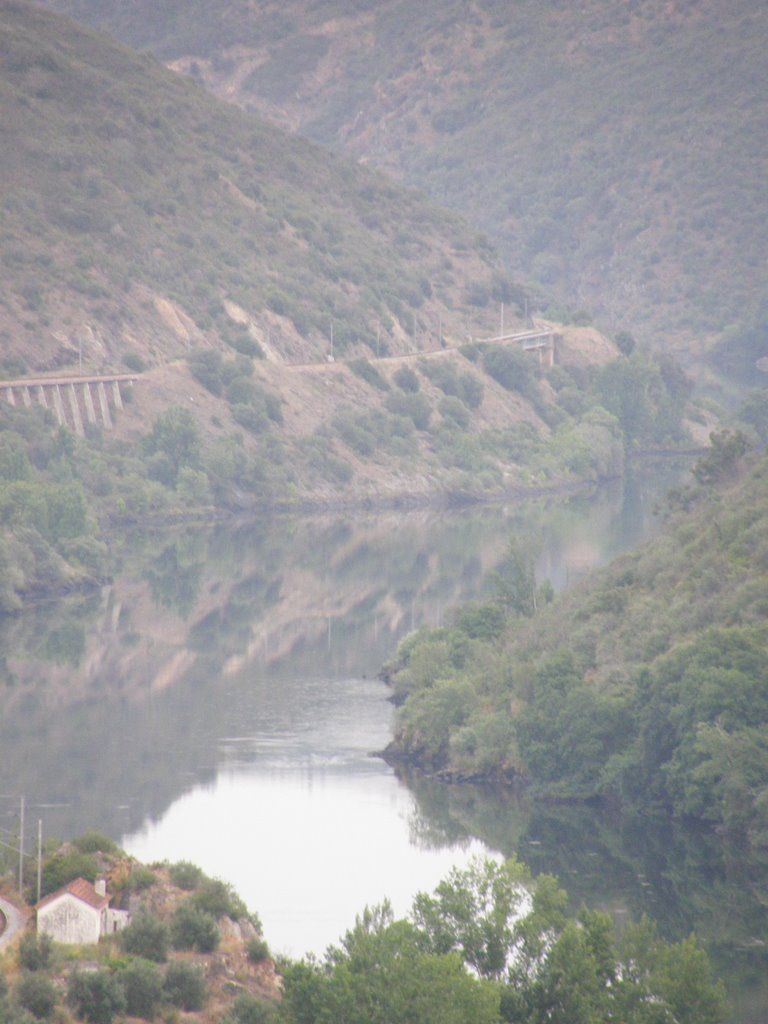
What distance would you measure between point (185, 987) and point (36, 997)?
359 cm

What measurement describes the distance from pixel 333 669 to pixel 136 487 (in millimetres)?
43717

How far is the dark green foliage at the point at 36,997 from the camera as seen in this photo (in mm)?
37906

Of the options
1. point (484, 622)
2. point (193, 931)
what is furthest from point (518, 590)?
point (193, 931)

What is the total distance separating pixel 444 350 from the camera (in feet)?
561

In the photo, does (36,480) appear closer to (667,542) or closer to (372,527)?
(372,527)

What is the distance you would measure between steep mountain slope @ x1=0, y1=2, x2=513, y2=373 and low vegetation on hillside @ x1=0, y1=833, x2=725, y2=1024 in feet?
313

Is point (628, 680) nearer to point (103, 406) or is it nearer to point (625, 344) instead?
point (103, 406)

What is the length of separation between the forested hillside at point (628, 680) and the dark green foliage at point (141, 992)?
23745mm

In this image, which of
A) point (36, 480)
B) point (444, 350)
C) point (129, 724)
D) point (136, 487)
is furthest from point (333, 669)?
point (444, 350)

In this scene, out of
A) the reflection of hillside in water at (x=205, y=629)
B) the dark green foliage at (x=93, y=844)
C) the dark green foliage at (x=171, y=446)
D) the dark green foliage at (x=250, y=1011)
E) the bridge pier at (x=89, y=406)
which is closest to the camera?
the dark green foliage at (x=250, y=1011)

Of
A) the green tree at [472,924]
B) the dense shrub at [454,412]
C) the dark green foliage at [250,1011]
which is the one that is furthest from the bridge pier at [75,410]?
the dark green foliage at [250,1011]

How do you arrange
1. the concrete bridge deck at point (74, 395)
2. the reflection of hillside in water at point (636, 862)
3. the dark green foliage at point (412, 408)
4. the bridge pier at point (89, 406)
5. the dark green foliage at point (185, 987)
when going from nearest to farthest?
the dark green foliage at point (185, 987) → the reflection of hillside in water at point (636, 862) → the concrete bridge deck at point (74, 395) → the bridge pier at point (89, 406) → the dark green foliage at point (412, 408)

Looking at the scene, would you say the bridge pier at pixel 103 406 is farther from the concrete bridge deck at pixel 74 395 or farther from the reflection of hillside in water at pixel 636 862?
the reflection of hillside in water at pixel 636 862

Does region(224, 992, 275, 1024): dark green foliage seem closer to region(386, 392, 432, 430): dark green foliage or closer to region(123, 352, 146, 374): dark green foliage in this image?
region(123, 352, 146, 374): dark green foliage
